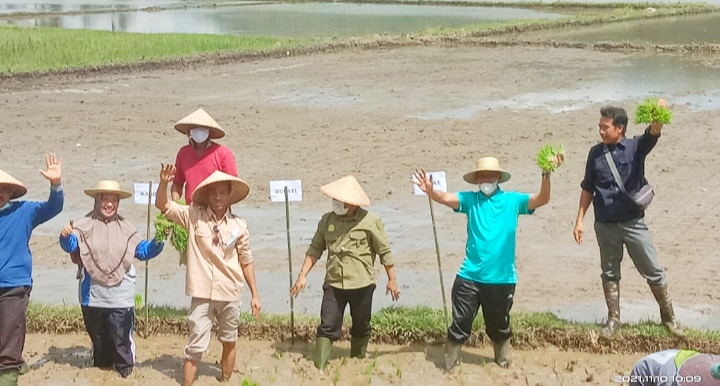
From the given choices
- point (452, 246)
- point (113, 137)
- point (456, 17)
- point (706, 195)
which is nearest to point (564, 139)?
point (706, 195)

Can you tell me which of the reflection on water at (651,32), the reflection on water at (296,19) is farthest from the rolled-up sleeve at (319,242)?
the reflection on water at (296,19)

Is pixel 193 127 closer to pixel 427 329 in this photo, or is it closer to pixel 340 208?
pixel 340 208

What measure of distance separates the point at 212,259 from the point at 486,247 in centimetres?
183

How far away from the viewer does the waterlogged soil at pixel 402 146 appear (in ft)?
28.8

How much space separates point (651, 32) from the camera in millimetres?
34906

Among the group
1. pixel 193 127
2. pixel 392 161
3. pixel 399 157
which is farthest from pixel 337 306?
pixel 399 157

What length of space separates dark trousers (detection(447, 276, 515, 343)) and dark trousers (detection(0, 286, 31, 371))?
2.82 m

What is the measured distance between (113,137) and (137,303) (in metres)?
8.00

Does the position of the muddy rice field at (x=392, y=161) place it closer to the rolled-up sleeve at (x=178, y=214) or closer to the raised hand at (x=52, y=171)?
the rolled-up sleeve at (x=178, y=214)

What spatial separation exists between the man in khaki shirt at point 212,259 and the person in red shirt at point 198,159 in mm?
714

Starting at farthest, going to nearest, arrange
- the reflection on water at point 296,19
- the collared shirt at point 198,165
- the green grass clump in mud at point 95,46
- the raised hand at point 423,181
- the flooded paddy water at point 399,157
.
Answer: the reflection on water at point 296,19
the green grass clump in mud at point 95,46
the flooded paddy water at point 399,157
the collared shirt at point 198,165
the raised hand at point 423,181

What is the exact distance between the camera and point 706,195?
1134cm

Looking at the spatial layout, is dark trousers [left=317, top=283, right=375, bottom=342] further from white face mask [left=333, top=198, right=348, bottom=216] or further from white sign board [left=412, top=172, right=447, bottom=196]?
white sign board [left=412, top=172, right=447, bottom=196]

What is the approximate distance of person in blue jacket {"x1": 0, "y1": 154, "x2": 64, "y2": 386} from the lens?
5992 mm
